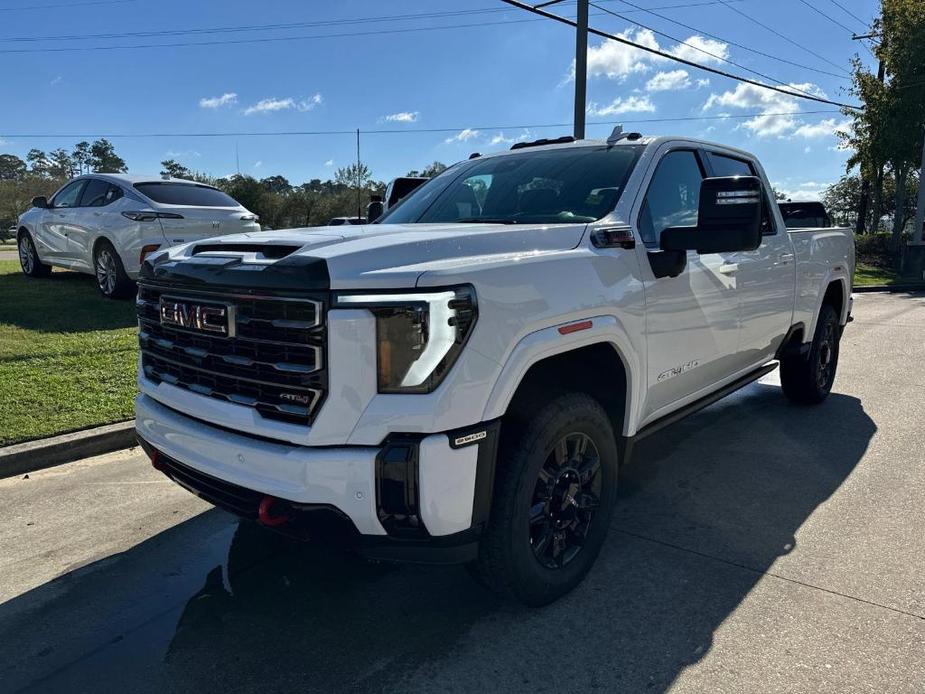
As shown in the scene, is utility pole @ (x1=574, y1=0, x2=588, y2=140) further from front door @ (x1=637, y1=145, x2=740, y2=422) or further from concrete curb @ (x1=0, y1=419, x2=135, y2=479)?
concrete curb @ (x1=0, y1=419, x2=135, y2=479)

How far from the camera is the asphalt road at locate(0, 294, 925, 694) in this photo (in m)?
2.55

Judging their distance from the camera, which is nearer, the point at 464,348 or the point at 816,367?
the point at 464,348

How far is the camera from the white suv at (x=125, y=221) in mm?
8570

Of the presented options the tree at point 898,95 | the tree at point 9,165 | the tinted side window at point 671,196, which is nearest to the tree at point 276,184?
the tree at point 898,95

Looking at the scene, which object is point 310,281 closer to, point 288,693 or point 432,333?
point 432,333

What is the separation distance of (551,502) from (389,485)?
890 millimetres

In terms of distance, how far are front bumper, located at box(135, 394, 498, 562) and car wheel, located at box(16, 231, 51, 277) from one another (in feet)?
33.1

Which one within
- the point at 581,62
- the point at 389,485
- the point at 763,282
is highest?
the point at 581,62

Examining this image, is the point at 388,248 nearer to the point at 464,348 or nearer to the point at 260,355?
the point at 464,348

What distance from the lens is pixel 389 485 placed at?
2.30 metres

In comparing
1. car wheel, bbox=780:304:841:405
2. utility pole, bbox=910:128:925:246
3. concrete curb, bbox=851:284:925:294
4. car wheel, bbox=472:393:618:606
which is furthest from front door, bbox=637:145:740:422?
utility pole, bbox=910:128:925:246

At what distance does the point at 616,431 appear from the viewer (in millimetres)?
3328

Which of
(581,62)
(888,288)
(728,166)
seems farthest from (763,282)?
(888,288)

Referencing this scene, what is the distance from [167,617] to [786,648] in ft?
8.11
